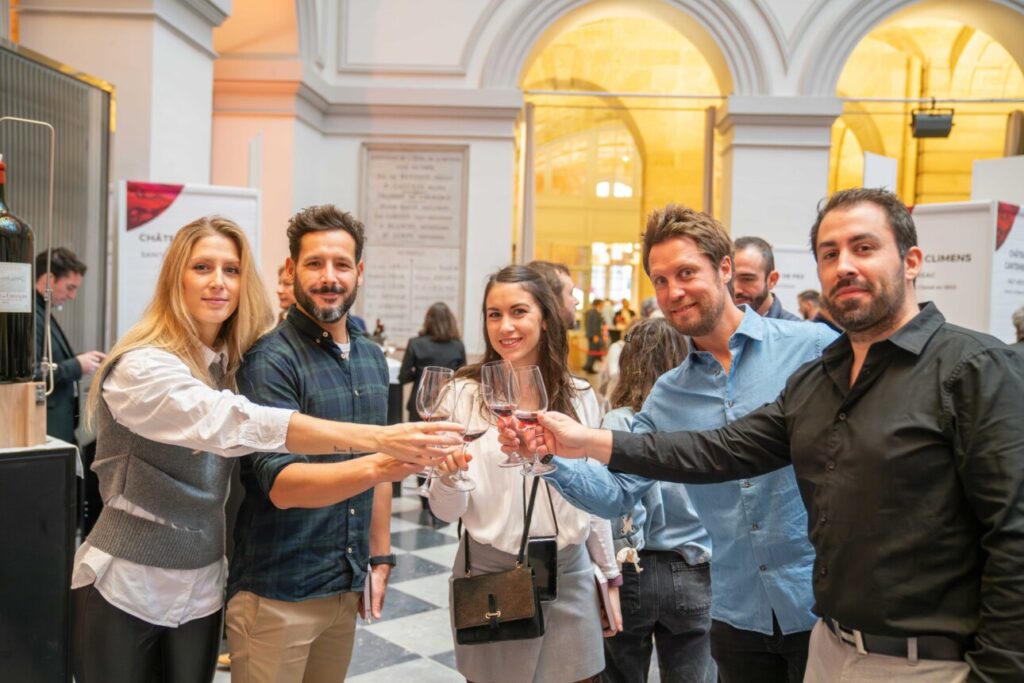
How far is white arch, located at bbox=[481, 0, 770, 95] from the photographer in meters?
8.61

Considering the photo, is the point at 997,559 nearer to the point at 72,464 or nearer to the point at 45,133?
the point at 72,464

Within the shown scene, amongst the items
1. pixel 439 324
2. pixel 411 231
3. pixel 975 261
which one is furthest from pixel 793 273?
pixel 411 231

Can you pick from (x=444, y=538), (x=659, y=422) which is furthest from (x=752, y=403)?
(x=444, y=538)

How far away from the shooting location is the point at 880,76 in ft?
46.6

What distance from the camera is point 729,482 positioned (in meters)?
2.04

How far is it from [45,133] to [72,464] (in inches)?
126

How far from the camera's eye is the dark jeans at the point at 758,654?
1.95 m

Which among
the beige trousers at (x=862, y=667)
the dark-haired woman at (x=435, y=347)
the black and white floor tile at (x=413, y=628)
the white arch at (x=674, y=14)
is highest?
the white arch at (x=674, y=14)

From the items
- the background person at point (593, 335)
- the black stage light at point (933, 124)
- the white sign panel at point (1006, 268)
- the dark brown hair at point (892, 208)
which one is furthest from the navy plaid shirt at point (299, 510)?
the background person at point (593, 335)

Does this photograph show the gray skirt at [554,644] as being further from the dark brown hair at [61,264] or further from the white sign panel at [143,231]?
the white sign panel at [143,231]

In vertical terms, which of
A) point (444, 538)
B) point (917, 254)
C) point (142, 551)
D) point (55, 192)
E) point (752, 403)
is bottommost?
point (444, 538)

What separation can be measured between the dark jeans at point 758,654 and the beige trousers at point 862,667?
0.94 ft

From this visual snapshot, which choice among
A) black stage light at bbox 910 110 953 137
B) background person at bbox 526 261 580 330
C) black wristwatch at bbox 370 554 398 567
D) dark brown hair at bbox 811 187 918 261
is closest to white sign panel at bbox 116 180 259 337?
background person at bbox 526 261 580 330

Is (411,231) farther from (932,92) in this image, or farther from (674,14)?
(932,92)
